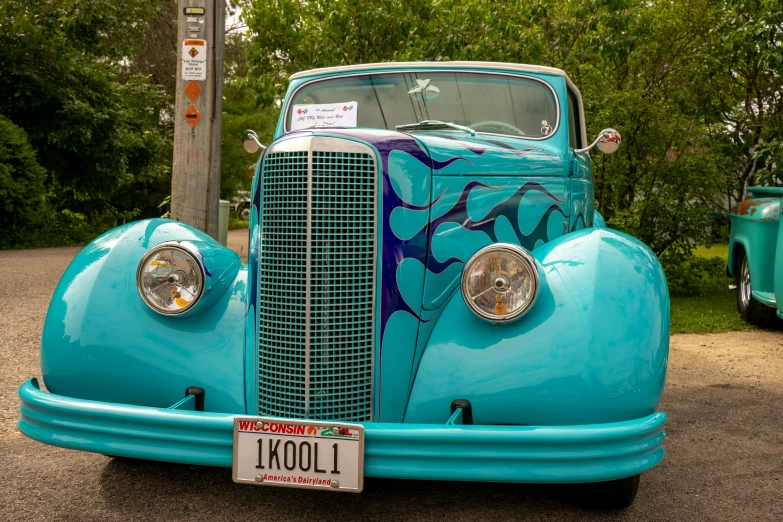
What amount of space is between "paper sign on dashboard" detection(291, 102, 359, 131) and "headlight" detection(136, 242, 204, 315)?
1.46 m

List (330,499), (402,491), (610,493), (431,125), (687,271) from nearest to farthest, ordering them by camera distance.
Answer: (610,493), (330,499), (402,491), (431,125), (687,271)

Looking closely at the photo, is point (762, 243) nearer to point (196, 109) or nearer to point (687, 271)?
point (687, 271)

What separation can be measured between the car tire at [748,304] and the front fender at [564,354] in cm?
518

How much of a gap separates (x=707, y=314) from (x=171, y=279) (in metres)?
6.78

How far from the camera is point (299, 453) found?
2.56 meters

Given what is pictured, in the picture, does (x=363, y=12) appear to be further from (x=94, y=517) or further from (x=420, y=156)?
(x=94, y=517)

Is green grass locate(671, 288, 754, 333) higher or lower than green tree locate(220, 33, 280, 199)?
lower

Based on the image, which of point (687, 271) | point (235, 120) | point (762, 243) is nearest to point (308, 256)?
point (762, 243)

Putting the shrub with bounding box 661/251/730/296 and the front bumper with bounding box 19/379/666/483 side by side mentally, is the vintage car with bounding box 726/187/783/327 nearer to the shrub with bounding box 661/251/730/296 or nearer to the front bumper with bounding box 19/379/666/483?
the shrub with bounding box 661/251/730/296

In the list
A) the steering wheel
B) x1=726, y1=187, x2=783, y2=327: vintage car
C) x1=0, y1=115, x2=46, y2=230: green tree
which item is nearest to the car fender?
x1=726, y1=187, x2=783, y2=327: vintage car

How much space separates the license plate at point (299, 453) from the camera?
251cm

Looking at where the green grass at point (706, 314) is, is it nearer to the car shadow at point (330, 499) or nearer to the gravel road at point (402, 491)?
the gravel road at point (402, 491)

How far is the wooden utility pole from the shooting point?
239 inches

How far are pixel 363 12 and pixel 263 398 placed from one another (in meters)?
7.55
